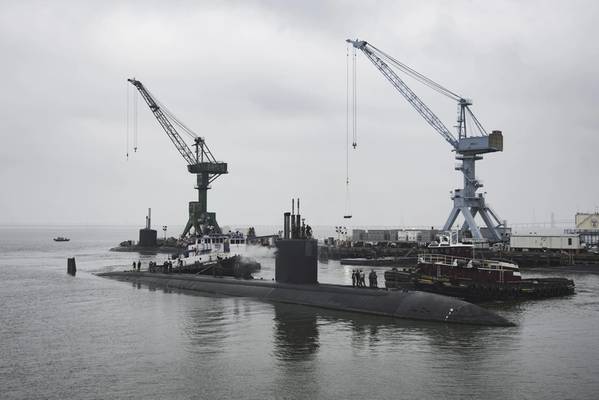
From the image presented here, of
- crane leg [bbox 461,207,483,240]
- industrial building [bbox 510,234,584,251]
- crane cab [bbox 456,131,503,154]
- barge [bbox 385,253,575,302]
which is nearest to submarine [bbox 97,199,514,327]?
barge [bbox 385,253,575,302]

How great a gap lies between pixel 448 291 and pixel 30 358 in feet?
82.3

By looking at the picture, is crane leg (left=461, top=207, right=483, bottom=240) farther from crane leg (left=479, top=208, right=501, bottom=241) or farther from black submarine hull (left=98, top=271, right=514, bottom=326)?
black submarine hull (left=98, top=271, right=514, bottom=326)

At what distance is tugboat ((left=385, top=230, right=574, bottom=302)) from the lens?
37188mm

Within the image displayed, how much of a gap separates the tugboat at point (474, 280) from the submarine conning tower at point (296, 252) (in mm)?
10359

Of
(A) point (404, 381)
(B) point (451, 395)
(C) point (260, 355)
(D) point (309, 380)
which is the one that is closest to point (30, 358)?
(C) point (260, 355)

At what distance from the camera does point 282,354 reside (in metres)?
21.3

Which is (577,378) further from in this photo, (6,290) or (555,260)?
(555,260)

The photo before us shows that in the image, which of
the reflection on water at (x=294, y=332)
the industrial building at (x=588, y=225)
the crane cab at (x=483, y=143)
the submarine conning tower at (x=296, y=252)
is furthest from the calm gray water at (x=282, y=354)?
the industrial building at (x=588, y=225)

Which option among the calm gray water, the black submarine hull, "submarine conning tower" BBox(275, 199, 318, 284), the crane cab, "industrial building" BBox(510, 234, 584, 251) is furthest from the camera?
the crane cab

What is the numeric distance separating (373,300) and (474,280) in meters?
13.1

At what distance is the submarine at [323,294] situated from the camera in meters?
25.7

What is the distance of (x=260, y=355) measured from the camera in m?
21.0

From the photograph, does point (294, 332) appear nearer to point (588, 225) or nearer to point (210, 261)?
point (210, 261)

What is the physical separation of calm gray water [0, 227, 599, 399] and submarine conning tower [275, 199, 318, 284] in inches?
74.4
